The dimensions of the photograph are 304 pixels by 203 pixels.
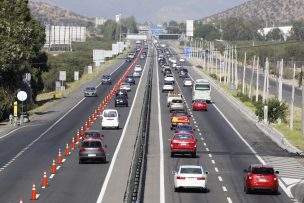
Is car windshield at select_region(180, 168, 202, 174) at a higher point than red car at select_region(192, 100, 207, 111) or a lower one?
higher

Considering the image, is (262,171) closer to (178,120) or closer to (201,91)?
(178,120)

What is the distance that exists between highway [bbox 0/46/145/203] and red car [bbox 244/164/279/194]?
6234mm

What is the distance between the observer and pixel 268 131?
67688 millimetres

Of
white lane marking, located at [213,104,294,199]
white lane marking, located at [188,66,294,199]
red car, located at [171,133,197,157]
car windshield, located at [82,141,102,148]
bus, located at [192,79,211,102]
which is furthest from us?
bus, located at [192,79,211,102]

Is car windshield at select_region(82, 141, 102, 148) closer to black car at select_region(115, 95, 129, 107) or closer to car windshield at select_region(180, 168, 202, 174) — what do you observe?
car windshield at select_region(180, 168, 202, 174)

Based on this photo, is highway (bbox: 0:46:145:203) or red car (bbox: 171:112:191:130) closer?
highway (bbox: 0:46:145:203)

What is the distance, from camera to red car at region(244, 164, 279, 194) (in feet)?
117

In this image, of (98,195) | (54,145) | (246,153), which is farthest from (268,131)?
(98,195)

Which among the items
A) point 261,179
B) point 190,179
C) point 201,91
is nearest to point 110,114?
point 201,91

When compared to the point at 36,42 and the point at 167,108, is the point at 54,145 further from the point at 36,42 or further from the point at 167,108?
the point at 36,42

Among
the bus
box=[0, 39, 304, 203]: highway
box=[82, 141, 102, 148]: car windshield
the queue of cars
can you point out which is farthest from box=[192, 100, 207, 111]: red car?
box=[82, 141, 102, 148]: car windshield

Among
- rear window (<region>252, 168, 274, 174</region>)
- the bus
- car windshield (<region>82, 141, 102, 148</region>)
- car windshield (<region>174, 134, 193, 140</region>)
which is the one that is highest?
rear window (<region>252, 168, 274, 174</region>)

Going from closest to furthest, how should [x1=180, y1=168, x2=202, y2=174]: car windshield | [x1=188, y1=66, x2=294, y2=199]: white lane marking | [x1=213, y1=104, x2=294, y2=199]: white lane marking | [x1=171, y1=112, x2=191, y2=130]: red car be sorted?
1. [x1=180, y1=168, x2=202, y2=174]: car windshield
2. [x1=188, y1=66, x2=294, y2=199]: white lane marking
3. [x1=213, y1=104, x2=294, y2=199]: white lane marking
4. [x1=171, y1=112, x2=191, y2=130]: red car

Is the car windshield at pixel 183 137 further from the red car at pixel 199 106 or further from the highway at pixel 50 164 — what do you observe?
the red car at pixel 199 106
